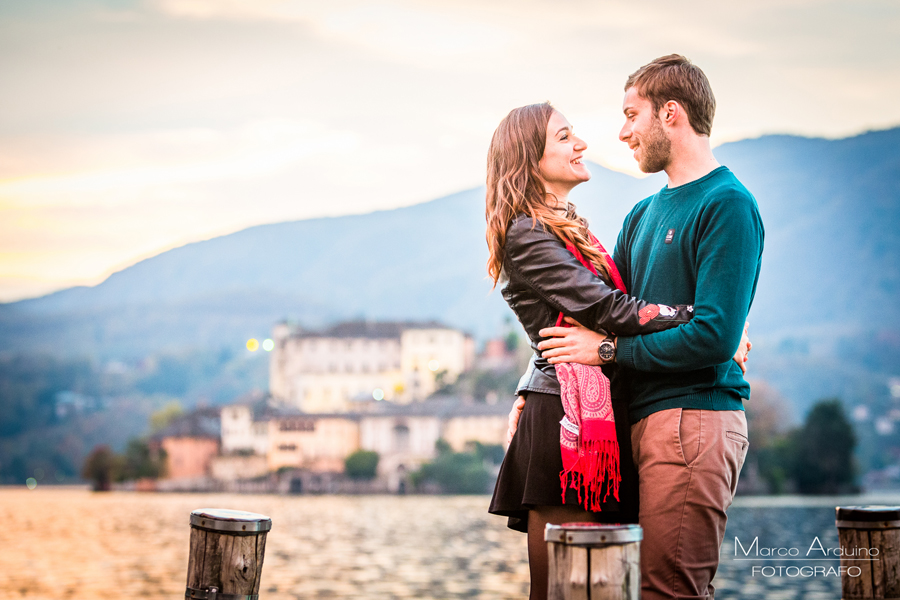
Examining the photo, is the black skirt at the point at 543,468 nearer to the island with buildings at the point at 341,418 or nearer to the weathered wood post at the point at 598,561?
the weathered wood post at the point at 598,561

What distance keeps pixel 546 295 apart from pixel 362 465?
81.4 metres

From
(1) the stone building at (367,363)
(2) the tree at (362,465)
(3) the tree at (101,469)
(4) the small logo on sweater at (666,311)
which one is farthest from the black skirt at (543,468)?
(3) the tree at (101,469)

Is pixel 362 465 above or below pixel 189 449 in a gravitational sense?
below

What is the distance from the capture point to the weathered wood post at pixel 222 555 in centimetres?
421

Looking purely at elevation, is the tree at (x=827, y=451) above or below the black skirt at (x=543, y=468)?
below

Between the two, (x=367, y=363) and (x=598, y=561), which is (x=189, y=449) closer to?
(x=367, y=363)

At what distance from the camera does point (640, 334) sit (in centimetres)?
414

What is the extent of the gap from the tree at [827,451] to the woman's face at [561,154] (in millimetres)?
73232

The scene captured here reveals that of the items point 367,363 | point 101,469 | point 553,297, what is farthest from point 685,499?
point 101,469

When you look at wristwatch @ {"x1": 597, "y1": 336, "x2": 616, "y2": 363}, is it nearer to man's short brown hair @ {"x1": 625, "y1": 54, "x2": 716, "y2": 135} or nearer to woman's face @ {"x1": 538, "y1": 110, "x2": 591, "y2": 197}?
woman's face @ {"x1": 538, "y1": 110, "x2": 591, "y2": 197}

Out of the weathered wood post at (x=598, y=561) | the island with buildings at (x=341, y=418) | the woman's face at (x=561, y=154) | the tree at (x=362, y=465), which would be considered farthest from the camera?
the island with buildings at (x=341, y=418)

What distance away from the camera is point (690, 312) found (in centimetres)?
412

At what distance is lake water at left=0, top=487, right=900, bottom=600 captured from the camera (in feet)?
123

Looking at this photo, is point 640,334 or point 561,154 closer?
point 640,334
